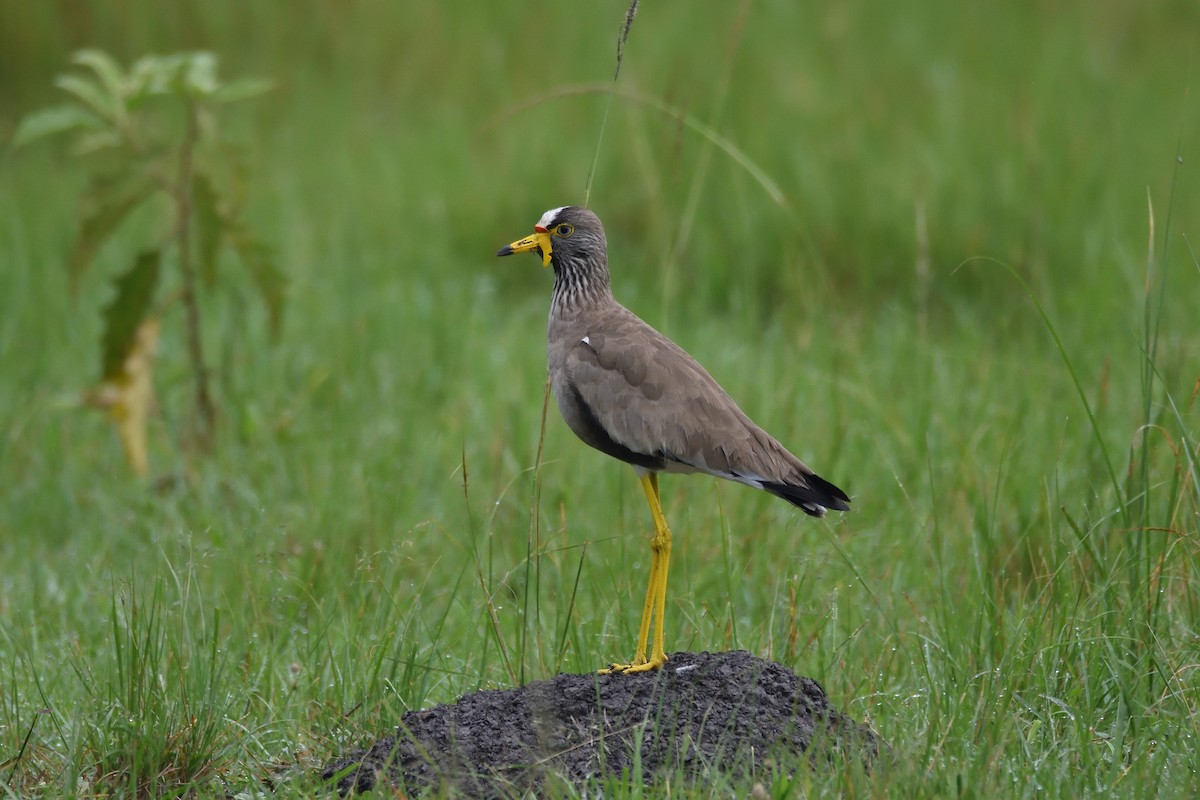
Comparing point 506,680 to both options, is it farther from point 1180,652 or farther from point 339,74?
point 339,74

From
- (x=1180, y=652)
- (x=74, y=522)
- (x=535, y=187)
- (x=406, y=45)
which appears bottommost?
(x=74, y=522)

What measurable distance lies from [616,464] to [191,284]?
2.01 meters

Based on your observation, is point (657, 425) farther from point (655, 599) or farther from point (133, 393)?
point (133, 393)

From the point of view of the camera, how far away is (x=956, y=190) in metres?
8.55

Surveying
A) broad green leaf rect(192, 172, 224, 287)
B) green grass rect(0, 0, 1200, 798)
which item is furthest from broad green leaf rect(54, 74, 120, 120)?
green grass rect(0, 0, 1200, 798)

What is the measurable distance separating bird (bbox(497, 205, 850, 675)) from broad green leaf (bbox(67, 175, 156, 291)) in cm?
255

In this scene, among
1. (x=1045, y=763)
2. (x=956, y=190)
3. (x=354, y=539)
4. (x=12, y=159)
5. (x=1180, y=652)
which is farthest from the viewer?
(x=12, y=159)

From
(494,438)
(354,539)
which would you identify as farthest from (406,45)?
(354,539)

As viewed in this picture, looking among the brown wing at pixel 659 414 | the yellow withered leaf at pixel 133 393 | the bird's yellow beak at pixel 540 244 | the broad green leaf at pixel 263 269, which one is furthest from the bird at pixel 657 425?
the yellow withered leaf at pixel 133 393

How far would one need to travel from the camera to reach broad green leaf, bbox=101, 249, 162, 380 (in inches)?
232

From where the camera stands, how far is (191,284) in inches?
240

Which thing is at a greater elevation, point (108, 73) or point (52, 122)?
point (108, 73)

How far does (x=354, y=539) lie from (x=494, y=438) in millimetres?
1054

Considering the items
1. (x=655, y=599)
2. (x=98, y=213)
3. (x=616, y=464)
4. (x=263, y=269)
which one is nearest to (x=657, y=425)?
(x=655, y=599)
